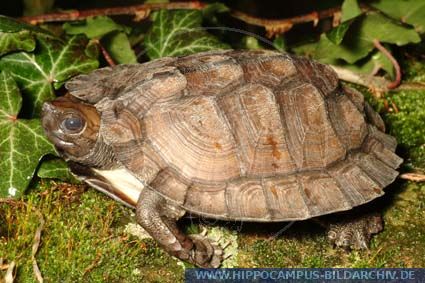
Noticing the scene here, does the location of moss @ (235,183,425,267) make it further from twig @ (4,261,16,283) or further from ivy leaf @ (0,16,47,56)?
ivy leaf @ (0,16,47,56)

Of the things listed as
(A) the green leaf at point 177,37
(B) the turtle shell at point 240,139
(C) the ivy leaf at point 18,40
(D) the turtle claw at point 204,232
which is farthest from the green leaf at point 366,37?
(C) the ivy leaf at point 18,40

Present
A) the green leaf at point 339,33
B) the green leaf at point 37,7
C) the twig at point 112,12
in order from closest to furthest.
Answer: the green leaf at point 339,33
the twig at point 112,12
the green leaf at point 37,7

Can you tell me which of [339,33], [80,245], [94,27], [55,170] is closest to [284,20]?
[339,33]

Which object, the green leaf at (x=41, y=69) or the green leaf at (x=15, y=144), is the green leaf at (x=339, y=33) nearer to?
the green leaf at (x=41, y=69)

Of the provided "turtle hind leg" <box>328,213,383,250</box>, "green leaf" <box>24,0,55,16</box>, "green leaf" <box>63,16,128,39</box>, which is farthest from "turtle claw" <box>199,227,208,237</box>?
"green leaf" <box>24,0,55,16</box>

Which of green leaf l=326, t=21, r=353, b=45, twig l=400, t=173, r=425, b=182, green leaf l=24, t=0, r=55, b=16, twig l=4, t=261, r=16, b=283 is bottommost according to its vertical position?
twig l=4, t=261, r=16, b=283

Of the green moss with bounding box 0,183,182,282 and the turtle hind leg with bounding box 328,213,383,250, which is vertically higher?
the turtle hind leg with bounding box 328,213,383,250

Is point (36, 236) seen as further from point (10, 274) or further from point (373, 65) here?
point (373, 65)
